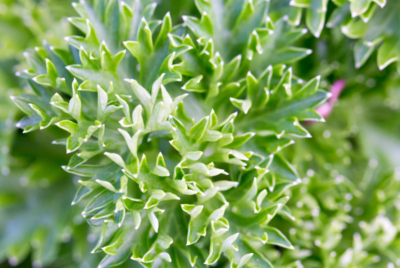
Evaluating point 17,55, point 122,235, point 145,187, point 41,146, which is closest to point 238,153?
point 145,187

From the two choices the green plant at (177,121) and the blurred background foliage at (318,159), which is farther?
the blurred background foliage at (318,159)

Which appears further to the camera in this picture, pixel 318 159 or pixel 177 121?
pixel 318 159

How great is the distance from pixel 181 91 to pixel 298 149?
1.56 ft

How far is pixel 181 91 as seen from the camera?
3.28 feet

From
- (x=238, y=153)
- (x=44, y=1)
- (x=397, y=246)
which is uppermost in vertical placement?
(x=44, y=1)

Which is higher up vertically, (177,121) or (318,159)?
(177,121)

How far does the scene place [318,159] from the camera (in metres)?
1.29

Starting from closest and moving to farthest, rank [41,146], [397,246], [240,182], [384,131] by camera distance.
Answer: [240,182], [397,246], [41,146], [384,131]

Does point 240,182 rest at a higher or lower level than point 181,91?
lower

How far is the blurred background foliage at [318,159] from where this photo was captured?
44.9 inches

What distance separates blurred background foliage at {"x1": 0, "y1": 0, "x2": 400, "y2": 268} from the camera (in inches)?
44.9

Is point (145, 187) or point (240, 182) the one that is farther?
point (240, 182)

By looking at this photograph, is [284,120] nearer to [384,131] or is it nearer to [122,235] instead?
[122,235]

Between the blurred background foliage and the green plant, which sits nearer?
the green plant
